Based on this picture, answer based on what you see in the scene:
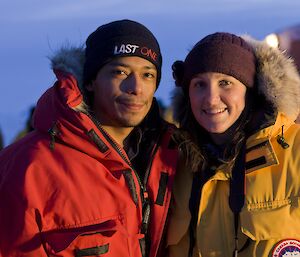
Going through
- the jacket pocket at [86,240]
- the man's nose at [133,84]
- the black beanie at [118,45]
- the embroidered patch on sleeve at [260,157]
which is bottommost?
the jacket pocket at [86,240]

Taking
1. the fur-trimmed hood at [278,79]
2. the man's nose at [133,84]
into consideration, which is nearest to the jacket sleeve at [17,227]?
the man's nose at [133,84]

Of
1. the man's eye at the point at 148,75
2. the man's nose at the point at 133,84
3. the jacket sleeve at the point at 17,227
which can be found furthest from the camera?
the man's eye at the point at 148,75

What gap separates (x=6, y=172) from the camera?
3684 millimetres

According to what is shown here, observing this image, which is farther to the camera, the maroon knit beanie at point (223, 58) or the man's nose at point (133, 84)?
the man's nose at point (133, 84)

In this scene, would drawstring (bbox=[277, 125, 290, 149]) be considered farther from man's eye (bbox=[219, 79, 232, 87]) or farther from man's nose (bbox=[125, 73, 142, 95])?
man's nose (bbox=[125, 73, 142, 95])

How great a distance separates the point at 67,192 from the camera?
365 cm

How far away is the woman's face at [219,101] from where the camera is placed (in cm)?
394

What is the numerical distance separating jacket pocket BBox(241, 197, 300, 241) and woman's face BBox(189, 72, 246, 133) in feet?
1.77

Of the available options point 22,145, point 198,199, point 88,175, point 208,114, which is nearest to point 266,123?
point 208,114

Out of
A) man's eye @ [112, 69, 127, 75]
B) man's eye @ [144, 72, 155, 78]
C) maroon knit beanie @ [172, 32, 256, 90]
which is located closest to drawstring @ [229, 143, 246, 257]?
maroon knit beanie @ [172, 32, 256, 90]

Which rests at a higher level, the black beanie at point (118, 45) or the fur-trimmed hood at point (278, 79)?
the black beanie at point (118, 45)

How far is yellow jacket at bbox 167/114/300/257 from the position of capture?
367 centimetres

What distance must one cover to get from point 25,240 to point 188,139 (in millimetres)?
1219

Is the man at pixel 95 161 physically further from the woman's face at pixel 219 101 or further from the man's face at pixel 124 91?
the woman's face at pixel 219 101
